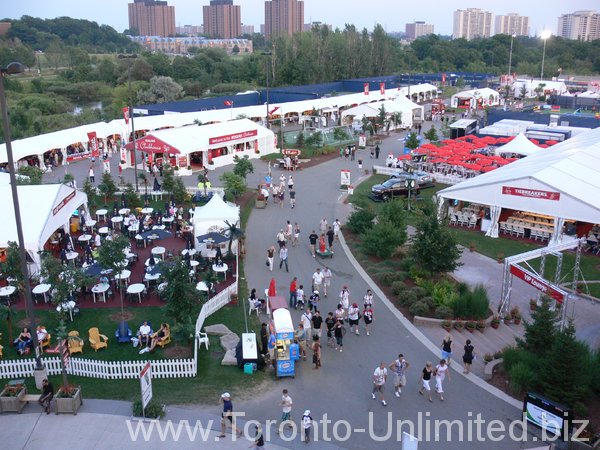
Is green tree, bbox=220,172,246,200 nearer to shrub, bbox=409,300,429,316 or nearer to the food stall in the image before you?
shrub, bbox=409,300,429,316

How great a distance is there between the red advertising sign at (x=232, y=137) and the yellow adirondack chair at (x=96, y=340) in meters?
22.8

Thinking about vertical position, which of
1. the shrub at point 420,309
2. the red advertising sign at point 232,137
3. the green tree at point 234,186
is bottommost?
the shrub at point 420,309

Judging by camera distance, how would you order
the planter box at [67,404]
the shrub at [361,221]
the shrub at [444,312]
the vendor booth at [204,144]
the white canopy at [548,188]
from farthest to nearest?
the vendor booth at [204,144] < the shrub at [361,221] < the white canopy at [548,188] < the shrub at [444,312] < the planter box at [67,404]

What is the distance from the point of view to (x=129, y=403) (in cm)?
1220

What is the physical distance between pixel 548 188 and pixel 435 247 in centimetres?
660

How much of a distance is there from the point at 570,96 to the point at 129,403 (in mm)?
73663

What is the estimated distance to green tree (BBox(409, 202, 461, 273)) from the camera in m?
17.9

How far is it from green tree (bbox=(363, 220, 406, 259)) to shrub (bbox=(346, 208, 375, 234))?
2138 mm

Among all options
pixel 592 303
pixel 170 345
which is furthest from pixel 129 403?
pixel 592 303

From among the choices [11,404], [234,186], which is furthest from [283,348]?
[234,186]

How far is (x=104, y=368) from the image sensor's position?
13195 millimetres

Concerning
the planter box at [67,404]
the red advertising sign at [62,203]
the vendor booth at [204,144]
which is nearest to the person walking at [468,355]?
the planter box at [67,404]

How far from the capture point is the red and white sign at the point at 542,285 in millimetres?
13844

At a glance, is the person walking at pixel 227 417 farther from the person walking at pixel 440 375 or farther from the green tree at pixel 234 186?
the green tree at pixel 234 186
